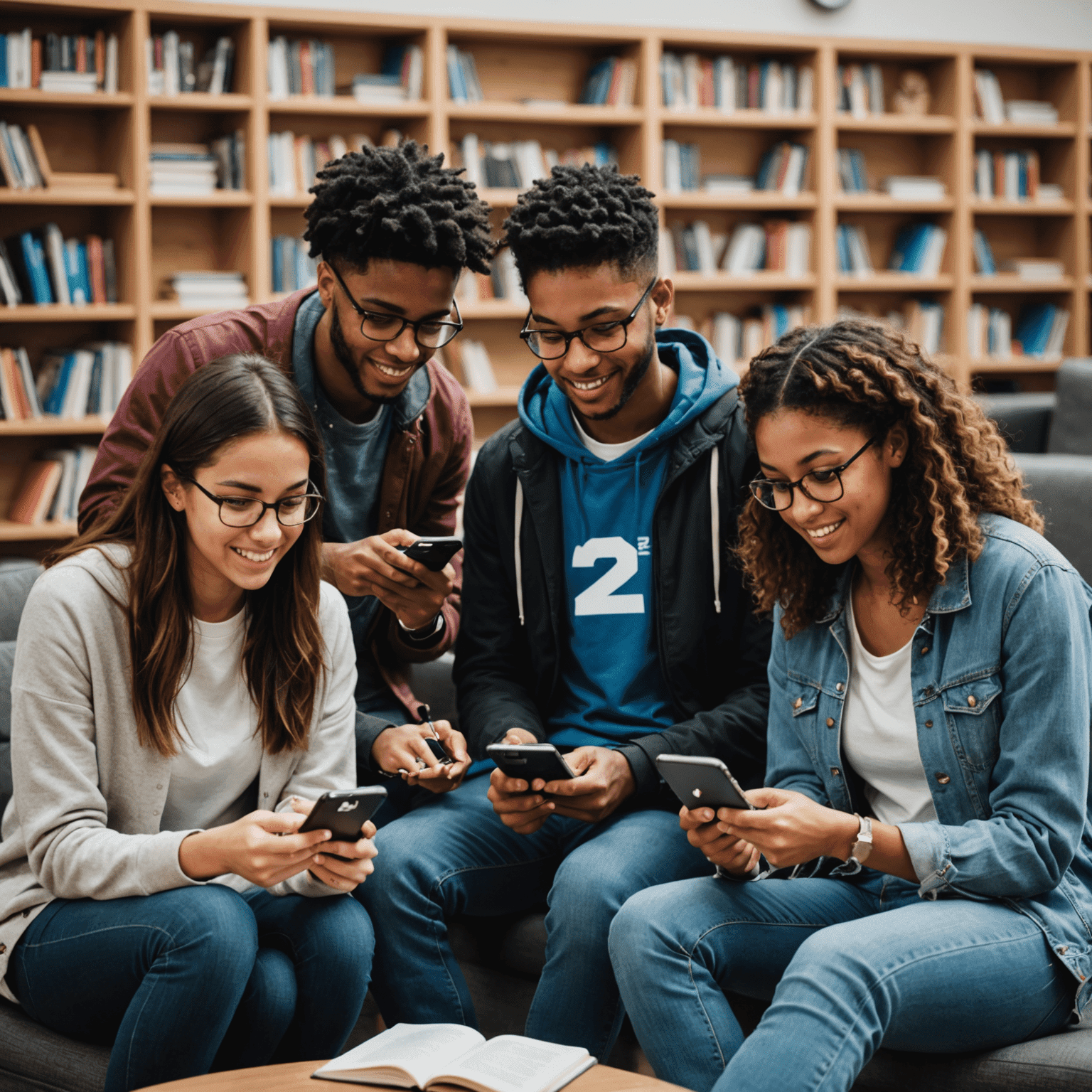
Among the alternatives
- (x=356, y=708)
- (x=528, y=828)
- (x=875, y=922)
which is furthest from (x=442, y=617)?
(x=875, y=922)

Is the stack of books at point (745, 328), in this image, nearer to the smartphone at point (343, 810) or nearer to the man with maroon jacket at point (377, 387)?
the man with maroon jacket at point (377, 387)

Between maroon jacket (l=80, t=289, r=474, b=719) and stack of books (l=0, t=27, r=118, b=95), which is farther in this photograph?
stack of books (l=0, t=27, r=118, b=95)

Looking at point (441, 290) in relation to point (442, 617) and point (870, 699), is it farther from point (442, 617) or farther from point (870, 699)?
point (870, 699)

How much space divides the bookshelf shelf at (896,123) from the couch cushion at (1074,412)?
2.19m

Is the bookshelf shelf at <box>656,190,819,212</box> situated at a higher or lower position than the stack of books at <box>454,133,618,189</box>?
lower

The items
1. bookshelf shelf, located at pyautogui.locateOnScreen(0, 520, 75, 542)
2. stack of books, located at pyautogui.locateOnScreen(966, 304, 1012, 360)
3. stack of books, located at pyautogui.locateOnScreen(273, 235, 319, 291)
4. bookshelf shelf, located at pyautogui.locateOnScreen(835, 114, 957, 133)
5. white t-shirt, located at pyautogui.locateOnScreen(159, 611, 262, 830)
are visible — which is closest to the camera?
white t-shirt, located at pyautogui.locateOnScreen(159, 611, 262, 830)

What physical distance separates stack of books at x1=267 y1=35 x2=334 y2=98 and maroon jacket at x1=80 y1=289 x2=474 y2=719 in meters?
2.54

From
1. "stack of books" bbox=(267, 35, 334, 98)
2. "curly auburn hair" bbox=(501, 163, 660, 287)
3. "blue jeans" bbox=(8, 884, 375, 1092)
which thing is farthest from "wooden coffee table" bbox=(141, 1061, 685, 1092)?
"stack of books" bbox=(267, 35, 334, 98)

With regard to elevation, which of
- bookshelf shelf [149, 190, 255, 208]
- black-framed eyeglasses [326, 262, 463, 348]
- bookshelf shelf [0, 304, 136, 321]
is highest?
bookshelf shelf [149, 190, 255, 208]

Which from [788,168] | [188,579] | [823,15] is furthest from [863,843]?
[823,15]

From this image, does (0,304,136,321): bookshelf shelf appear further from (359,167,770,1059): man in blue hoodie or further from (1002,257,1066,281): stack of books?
(1002,257,1066,281): stack of books

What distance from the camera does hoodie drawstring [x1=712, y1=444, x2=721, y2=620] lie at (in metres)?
2.04

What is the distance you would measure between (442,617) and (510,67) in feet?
11.1

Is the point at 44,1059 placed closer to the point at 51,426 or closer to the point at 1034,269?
the point at 51,426
